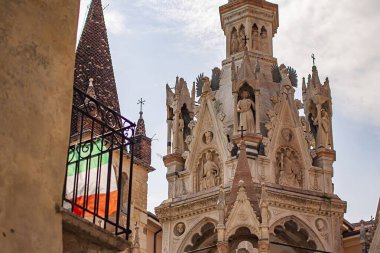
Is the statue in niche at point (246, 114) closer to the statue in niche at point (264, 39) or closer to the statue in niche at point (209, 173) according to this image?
the statue in niche at point (209, 173)

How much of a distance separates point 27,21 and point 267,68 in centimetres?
2106

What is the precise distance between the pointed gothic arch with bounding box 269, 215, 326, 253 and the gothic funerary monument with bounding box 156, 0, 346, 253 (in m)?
0.03

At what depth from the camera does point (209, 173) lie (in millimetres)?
25047

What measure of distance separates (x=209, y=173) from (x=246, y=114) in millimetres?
2078

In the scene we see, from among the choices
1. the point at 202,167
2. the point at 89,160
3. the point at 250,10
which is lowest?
the point at 89,160

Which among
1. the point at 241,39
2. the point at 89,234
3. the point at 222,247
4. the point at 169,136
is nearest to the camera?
the point at 89,234

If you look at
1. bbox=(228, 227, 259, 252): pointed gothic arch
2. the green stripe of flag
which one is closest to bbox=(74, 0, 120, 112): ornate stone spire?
bbox=(228, 227, 259, 252): pointed gothic arch

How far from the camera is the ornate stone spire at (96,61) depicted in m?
36.7

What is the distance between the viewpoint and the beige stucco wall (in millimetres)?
6324

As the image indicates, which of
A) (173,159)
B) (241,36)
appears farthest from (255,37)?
(173,159)

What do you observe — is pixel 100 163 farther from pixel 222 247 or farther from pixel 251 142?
pixel 251 142

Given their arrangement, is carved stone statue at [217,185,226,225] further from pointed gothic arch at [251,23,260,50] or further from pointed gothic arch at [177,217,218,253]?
pointed gothic arch at [251,23,260,50]

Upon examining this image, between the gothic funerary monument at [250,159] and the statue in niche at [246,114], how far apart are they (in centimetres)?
3

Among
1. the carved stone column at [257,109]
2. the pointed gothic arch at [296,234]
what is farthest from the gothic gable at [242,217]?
the carved stone column at [257,109]
